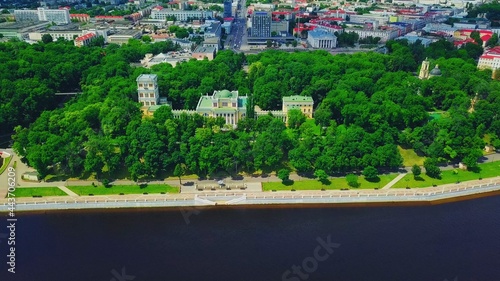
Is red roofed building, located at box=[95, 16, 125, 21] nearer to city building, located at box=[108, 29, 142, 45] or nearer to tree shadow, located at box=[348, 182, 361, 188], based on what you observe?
city building, located at box=[108, 29, 142, 45]

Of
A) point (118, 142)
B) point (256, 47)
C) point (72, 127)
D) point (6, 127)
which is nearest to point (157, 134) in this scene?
point (118, 142)

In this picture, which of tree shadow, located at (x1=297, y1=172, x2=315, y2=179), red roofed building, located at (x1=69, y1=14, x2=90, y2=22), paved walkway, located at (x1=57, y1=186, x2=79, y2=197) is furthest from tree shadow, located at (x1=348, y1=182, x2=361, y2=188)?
red roofed building, located at (x1=69, y1=14, x2=90, y2=22)

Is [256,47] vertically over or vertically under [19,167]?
over

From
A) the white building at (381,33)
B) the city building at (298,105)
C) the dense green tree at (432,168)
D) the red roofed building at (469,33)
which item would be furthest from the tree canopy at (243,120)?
the white building at (381,33)

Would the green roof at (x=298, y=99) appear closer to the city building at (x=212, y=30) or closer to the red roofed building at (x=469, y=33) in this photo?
the city building at (x=212, y=30)

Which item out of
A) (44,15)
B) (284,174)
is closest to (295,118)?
(284,174)

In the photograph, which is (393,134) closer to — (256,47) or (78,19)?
(256,47)
